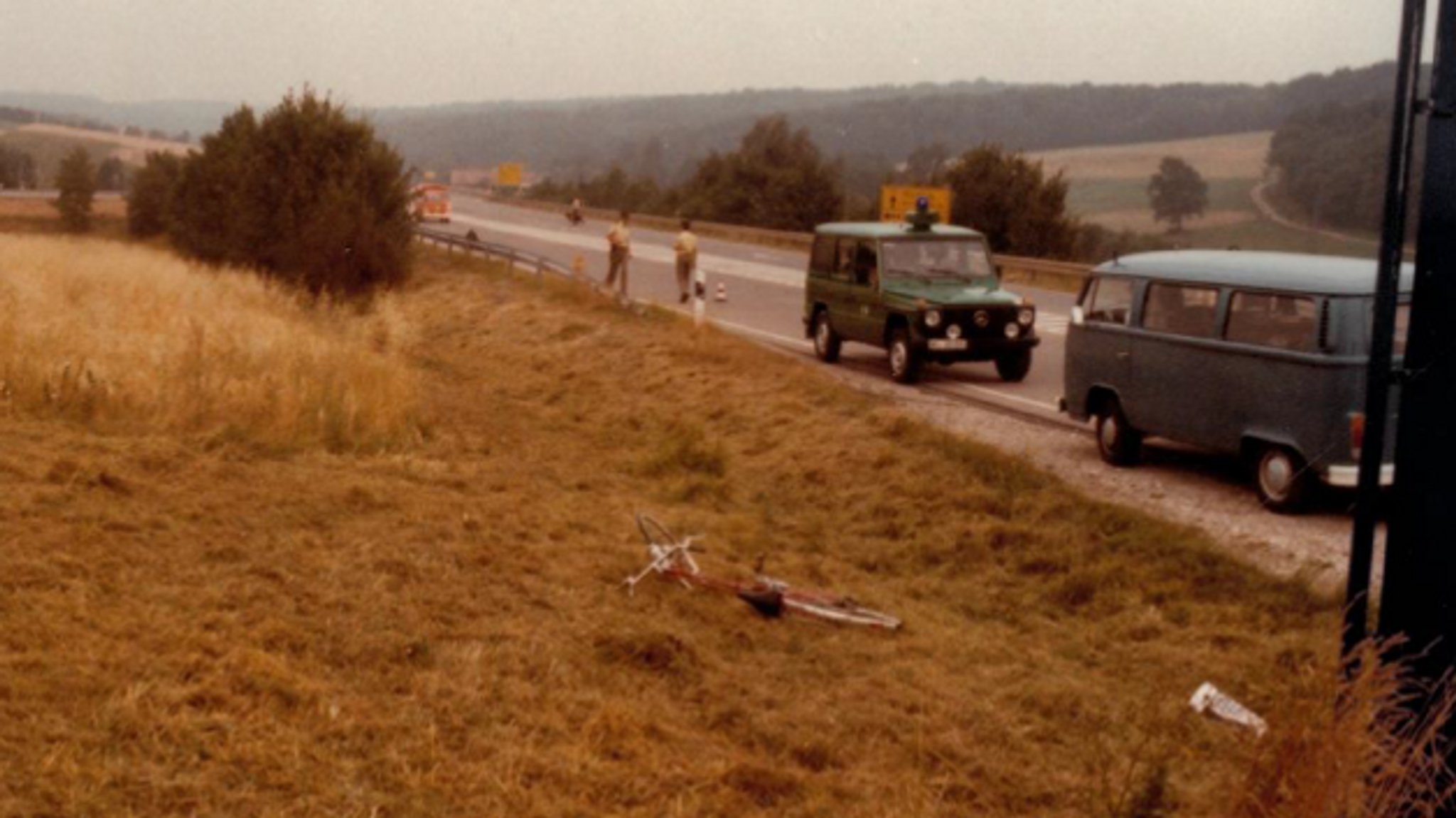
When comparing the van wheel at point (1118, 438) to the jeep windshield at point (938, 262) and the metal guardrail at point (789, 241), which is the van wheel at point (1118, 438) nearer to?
the jeep windshield at point (938, 262)

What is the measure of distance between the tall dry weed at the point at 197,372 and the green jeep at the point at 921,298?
5.97 m

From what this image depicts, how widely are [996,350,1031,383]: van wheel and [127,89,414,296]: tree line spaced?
632 inches

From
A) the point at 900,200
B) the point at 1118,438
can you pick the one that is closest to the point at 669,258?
the point at 900,200

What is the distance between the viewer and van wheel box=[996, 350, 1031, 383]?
19312mm

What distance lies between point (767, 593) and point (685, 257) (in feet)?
61.5

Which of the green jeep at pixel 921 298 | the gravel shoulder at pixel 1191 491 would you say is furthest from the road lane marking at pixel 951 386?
the gravel shoulder at pixel 1191 491

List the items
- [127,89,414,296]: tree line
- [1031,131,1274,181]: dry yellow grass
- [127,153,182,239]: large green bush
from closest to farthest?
[127,89,414,296]: tree line < [1031,131,1274,181]: dry yellow grass < [127,153,182,239]: large green bush

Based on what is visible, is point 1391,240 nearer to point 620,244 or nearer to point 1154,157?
point 620,244

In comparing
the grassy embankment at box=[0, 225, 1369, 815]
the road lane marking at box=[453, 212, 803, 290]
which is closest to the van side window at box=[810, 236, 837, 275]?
the grassy embankment at box=[0, 225, 1369, 815]

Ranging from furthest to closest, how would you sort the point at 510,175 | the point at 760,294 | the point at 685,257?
1. the point at 510,175
2. the point at 760,294
3. the point at 685,257

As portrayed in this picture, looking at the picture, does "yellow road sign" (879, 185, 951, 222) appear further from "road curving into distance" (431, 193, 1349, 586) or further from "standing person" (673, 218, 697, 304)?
"standing person" (673, 218, 697, 304)

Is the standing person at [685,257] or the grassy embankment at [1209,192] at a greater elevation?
the grassy embankment at [1209,192]

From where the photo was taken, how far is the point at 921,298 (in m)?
18.9

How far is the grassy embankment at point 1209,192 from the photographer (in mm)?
15258
